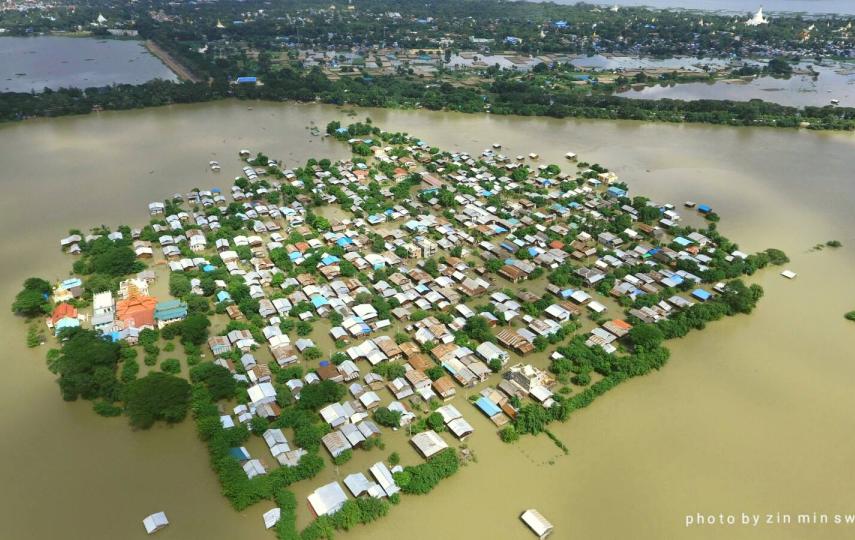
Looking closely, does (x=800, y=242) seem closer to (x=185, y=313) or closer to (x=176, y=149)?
(x=185, y=313)

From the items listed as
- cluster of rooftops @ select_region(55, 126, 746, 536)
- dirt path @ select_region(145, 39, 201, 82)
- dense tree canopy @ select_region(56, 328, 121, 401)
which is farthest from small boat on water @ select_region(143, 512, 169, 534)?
dirt path @ select_region(145, 39, 201, 82)

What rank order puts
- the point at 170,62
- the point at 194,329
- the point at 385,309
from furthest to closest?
the point at 170,62 → the point at 385,309 → the point at 194,329

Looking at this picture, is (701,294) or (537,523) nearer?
(537,523)

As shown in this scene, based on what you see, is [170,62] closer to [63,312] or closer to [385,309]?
[63,312]

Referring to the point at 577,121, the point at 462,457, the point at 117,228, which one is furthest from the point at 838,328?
the point at 117,228

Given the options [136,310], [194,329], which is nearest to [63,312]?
[136,310]
